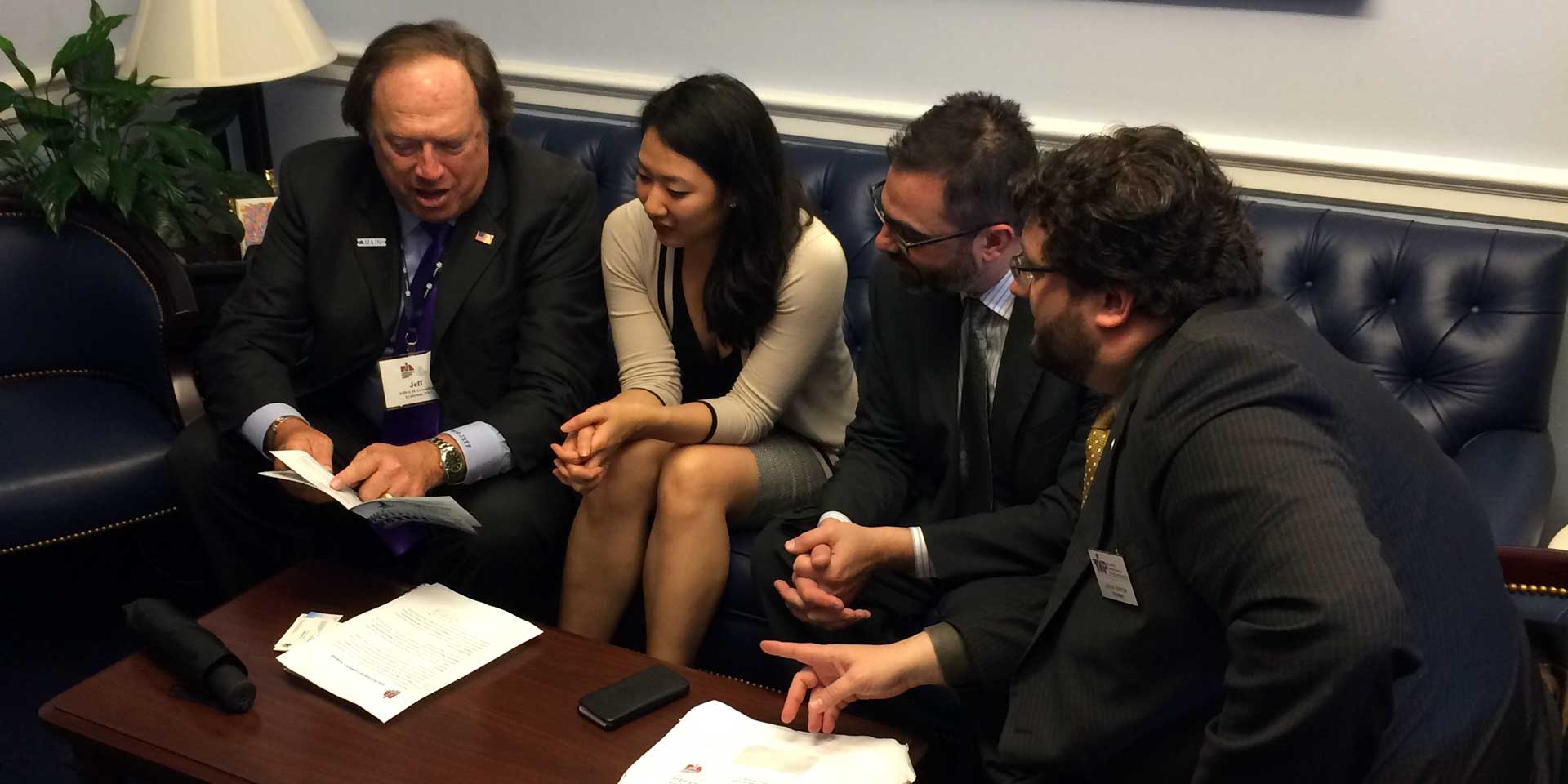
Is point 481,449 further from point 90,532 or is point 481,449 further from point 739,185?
point 90,532

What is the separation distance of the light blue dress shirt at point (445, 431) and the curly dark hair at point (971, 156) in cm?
89

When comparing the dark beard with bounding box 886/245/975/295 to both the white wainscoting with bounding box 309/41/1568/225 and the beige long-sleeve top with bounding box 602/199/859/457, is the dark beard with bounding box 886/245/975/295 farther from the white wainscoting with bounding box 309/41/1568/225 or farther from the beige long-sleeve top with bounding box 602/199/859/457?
the white wainscoting with bounding box 309/41/1568/225

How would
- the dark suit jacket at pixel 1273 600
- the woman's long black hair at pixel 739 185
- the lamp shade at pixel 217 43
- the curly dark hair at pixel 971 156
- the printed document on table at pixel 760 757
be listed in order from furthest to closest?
the lamp shade at pixel 217 43 < the woman's long black hair at pixel 739 185 < the curly dark hair at pixel 971 156 < the printed document on table at pixel 760 757 < the dark suit jacket at pixel 1273 600

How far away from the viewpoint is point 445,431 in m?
2.44

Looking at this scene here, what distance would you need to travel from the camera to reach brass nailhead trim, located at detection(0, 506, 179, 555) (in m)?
2.40

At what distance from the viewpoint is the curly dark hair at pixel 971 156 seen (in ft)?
6.45

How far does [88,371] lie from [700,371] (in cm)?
142

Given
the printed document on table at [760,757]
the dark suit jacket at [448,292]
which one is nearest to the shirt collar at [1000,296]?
the printed document on table at [760,757]

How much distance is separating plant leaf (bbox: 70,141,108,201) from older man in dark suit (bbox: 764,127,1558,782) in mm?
1960

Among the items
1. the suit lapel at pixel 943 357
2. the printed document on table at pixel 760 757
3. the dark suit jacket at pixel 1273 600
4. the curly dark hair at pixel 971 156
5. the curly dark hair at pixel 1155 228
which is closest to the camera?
the dark suit jacket at pixel 1273 600

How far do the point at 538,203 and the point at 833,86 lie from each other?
34.4 inches

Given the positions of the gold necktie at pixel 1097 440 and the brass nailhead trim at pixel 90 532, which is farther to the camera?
the brass nailhead trim at pixel 90 532

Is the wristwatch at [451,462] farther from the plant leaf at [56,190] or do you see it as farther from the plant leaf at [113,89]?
the plant leaf at [113,89]

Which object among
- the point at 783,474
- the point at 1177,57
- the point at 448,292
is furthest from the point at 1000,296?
the point at 448,292
